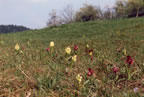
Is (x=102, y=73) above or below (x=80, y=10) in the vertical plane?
below

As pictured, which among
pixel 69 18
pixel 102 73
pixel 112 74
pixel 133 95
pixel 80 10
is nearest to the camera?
pixel 133 95

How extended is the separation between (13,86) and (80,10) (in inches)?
2434

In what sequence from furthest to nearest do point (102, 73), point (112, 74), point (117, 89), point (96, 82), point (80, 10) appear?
point (80, 10) → point (102, 73) → point (112, 74) → point (96, 82) → point (117, 89)

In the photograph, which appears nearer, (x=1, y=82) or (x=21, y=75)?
(x=1, y=82)

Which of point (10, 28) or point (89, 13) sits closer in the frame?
point (10, 28)

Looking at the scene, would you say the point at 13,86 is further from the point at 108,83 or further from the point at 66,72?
the point at 108,83

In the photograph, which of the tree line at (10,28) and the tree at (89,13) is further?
the tree at (89,13)

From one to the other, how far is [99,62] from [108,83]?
2.66 feet

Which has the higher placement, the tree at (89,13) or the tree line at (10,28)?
the tree at (89,13)

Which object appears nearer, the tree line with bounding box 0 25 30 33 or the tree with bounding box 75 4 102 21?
the tree line with bounding box 0 25 30 33


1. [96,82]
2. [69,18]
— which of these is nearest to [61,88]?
[96,82]

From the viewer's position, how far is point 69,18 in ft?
259

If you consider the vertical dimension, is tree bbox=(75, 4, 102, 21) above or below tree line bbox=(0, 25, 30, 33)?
above

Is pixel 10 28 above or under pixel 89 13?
under
